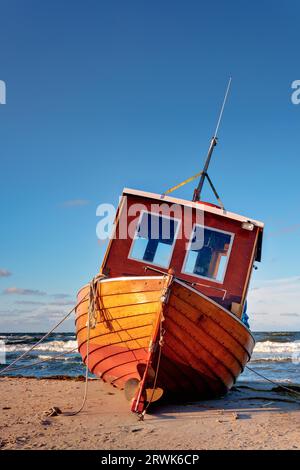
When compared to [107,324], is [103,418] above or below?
below

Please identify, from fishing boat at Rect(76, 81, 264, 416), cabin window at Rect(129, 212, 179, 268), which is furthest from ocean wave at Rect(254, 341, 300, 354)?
cabin window at Rect(129, 212, 179, 268)

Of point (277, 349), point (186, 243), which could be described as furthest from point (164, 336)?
point (277, 349)

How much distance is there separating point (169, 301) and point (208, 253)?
213 centimetres

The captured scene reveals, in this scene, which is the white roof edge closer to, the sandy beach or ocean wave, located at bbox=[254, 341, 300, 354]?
the sandy beach

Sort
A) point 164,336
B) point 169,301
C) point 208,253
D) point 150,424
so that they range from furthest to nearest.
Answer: point 208,253, point 164,336, point 169,301, point 150,424

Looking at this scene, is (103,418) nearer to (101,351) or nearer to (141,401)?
(141,401)

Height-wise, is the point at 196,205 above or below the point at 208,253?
above

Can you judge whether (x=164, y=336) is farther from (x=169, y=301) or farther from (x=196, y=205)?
(x=196, y=205)

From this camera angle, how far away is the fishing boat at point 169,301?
6.85 m

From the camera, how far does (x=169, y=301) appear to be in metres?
6.74

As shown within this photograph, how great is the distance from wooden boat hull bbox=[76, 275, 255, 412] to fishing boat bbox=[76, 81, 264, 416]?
0.7 inches
